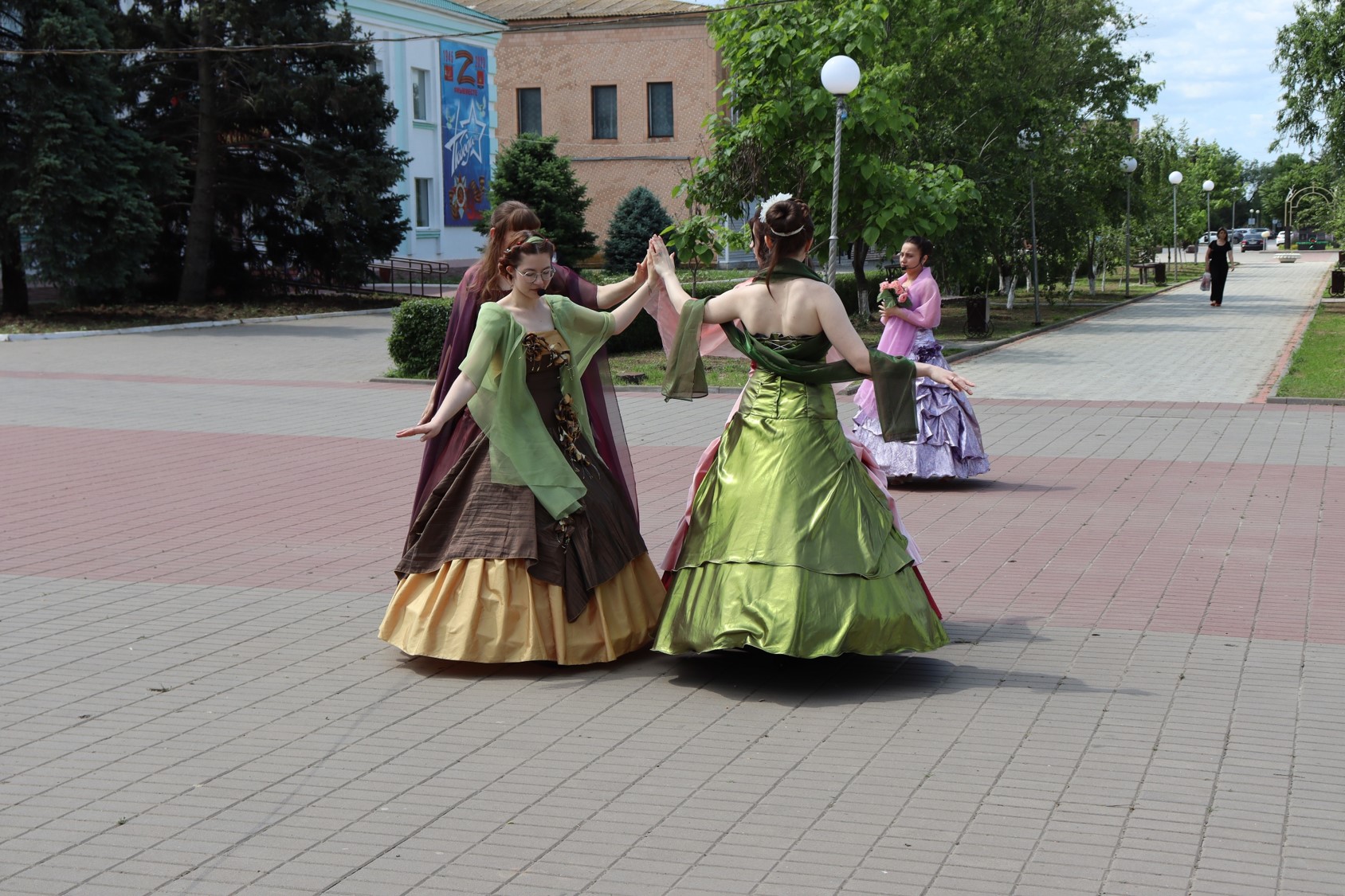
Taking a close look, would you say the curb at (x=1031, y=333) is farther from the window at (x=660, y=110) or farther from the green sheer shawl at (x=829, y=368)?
the window at (x=660, y=110)

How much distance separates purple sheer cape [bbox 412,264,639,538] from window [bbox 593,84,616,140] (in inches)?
1755

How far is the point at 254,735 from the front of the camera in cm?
503

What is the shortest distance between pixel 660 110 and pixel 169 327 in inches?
1023

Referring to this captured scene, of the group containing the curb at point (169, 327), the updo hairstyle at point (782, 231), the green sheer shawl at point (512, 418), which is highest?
the updo hairstyle at point (782, 231)

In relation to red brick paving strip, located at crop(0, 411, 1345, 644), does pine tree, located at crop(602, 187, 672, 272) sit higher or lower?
higher

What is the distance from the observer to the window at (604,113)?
163ft

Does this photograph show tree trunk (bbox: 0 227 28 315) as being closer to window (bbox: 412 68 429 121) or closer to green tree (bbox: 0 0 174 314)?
green tree (bbox: 0 0 174 314)

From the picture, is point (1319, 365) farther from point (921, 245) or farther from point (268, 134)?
point (268, 134)

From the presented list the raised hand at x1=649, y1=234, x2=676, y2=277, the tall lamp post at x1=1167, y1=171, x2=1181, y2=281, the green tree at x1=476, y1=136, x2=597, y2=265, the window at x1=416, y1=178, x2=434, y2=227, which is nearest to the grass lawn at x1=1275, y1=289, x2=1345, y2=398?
the raised hand at x1=649, y1=234, x2=676, y2=277

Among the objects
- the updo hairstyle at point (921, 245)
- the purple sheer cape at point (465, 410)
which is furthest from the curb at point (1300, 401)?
the purple sheer cape at point (465, 410)

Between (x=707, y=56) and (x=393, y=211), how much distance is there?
20.2 meters

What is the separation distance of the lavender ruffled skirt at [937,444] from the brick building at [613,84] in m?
38.3

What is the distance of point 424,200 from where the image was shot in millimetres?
44312

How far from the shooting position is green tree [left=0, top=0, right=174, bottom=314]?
24.8 metres
